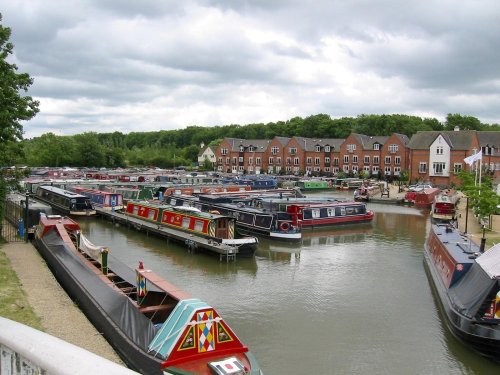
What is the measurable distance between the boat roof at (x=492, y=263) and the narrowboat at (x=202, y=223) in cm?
1155

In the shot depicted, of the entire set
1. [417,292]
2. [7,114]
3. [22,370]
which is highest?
[7,114]

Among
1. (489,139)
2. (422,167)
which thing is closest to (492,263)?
(422,167)

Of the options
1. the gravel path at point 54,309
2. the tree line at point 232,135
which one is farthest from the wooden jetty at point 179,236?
the tree line at point 232,135

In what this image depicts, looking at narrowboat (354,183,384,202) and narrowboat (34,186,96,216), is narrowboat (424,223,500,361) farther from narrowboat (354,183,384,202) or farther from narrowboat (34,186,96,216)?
narrowboat (354,183,384,202)

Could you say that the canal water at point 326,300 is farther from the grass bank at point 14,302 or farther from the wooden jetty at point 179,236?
the grass bank at point 14,302

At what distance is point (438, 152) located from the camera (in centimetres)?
6619

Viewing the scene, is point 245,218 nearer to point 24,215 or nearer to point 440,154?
point 24,215

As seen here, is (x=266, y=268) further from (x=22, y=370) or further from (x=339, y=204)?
(x=22, y=370)

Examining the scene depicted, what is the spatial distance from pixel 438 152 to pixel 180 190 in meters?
38.7

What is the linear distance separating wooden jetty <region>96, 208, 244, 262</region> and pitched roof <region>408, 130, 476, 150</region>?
47216 millimetres

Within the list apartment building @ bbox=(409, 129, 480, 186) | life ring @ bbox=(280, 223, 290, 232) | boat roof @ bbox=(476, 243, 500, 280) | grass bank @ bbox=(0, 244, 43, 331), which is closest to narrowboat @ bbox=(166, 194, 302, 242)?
life ring @ bbox=(280, 223, 290, 232)

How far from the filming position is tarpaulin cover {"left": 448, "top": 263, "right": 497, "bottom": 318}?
12.7 metres

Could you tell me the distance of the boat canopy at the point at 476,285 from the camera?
12.7 meters

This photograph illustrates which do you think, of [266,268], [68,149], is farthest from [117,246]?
[68,149]
